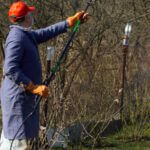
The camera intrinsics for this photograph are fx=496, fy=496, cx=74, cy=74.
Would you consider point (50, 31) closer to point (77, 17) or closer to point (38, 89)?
point (77, 17)

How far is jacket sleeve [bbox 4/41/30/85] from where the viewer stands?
13.0ft

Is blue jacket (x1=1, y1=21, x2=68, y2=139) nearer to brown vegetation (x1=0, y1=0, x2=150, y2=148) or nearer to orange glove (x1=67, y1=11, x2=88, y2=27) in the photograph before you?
orange glove (x1=67, y1=11, x2=88, y2=27)

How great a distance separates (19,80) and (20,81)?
1 centimetres

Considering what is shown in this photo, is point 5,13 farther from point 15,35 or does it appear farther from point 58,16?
point 15,35

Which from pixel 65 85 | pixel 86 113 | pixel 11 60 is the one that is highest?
pixel 11 60

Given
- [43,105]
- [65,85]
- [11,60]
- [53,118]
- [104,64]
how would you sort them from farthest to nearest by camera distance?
[104,64] < [65,85] < [43,105] < [53,118] < [11,60]

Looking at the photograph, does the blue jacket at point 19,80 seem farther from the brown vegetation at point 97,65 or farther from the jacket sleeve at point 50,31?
the brown vegetation at point 97,65

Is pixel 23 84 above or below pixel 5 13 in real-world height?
below

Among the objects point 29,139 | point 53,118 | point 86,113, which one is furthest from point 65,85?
point 29,139

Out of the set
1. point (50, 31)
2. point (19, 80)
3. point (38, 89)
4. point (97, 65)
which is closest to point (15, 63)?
point (19, 80)

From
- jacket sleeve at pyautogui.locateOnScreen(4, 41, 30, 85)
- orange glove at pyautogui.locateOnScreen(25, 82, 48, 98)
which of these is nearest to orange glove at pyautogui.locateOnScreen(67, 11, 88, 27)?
jacket sleeve at pyautogui.locateOnScreen(4, 41, 30, 85)

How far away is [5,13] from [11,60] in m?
3.45

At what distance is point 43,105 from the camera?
5984mm

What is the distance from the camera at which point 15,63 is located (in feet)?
13.0
